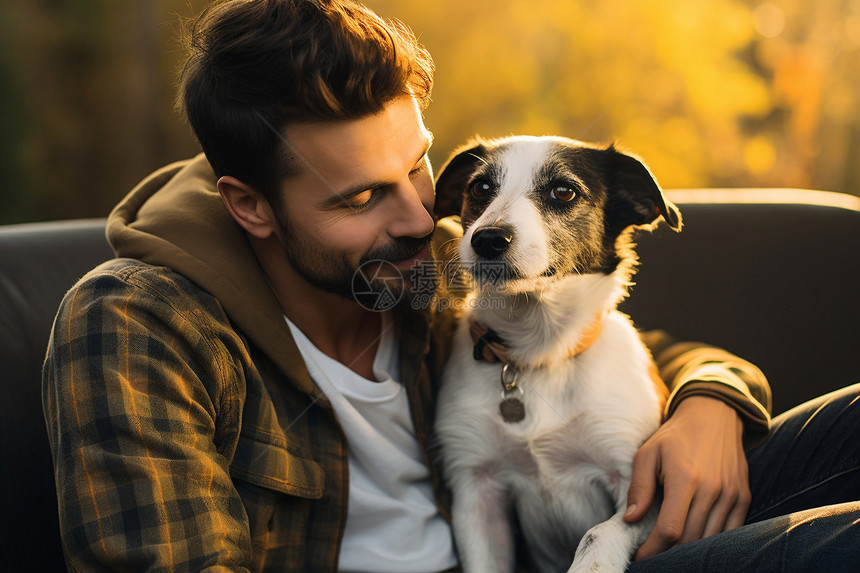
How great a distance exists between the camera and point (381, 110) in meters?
1.48

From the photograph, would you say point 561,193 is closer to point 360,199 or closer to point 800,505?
point 360,199

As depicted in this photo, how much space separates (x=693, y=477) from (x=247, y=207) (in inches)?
44.0

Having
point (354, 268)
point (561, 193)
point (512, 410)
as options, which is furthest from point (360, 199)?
point (512, 410)

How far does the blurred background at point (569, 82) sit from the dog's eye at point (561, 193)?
4583mm

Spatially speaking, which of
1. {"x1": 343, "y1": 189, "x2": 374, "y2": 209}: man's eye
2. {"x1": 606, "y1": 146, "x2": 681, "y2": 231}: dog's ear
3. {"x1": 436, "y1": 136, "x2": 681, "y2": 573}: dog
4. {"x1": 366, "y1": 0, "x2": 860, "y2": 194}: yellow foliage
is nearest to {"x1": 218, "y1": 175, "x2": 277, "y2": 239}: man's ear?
{"x1": 343, "y1": 189, "x2": 374, "y2": 209}: man's eye

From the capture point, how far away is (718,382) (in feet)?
5.49

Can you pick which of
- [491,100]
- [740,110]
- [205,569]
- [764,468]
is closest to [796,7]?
[740,110]

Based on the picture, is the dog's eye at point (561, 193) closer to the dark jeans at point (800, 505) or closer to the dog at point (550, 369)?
the dog at point (550, 369)

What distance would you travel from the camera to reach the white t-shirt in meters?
1.60

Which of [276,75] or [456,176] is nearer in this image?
[276,75]

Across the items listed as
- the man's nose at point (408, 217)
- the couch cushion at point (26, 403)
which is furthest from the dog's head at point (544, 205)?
the couch cushion at point (26, 403)

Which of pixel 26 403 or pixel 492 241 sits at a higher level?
pixel 492 241

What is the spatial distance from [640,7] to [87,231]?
5275 millimetres

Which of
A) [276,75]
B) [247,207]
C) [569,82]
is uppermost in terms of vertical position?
[276,75]
